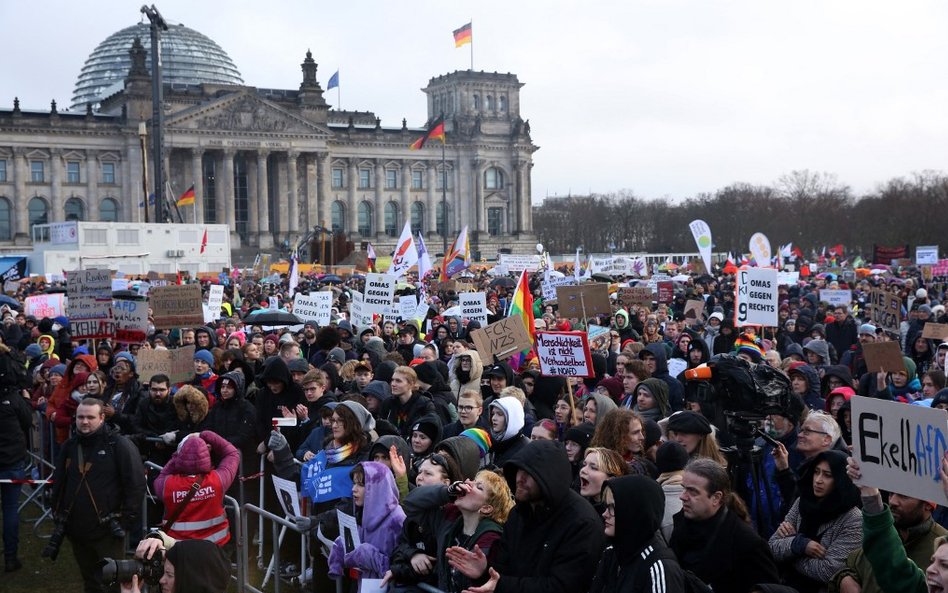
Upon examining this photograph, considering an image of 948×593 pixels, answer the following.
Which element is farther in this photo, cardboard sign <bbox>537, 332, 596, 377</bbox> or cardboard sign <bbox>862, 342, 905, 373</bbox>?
cardboard sign <bbox>862, 342, 905, 373</bbox>

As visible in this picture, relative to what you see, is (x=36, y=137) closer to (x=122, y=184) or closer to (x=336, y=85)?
(x=122, y=184)

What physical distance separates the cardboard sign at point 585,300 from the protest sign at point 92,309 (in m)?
6.90

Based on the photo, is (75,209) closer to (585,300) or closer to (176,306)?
(176,306)

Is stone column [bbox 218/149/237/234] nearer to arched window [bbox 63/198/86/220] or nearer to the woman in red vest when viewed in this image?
arched window [bbox 63/198/86/220]

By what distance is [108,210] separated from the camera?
80.9 meters

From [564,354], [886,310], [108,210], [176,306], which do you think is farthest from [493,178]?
[564,354]

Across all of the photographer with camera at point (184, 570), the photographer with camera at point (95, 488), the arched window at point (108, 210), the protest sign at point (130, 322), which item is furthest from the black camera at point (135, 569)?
the arched window at point (108, 210)

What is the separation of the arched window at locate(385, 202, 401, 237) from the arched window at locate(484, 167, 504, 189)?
824 cm

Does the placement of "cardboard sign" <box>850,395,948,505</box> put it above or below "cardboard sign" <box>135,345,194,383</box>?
above

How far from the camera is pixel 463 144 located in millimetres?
92250

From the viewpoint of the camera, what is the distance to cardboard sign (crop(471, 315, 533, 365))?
12.3m

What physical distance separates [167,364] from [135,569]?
7563 millimetres

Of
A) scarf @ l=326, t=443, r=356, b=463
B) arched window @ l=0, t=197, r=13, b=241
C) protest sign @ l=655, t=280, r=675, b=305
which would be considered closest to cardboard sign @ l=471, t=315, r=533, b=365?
scarf @ l=326, t=443, r=356, b=463

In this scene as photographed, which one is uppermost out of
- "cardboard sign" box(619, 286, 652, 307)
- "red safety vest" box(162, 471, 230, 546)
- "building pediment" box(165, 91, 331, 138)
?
"building pediment" box(165, 91, 331, 138)
